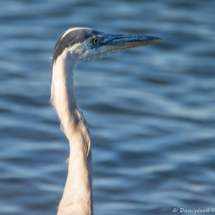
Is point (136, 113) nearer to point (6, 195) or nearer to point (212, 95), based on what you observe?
point (212, 95)

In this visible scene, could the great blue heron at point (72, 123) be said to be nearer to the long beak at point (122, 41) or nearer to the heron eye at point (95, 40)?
the heron eye at point (95, 40)

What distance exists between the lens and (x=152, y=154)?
241 inches

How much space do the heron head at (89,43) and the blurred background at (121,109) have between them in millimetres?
1921

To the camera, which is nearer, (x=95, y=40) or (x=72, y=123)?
(x=72, y=123)

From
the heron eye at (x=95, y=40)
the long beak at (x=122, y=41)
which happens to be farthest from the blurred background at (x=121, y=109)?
the heron eye at (x=95, y=40)

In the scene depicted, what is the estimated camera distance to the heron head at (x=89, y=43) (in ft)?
12.4

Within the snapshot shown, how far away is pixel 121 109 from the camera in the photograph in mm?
7039

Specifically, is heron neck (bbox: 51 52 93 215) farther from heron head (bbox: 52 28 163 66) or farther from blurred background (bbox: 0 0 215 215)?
blurred background (bbox: 0 0 215 215)

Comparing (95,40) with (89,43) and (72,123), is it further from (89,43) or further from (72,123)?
(72,123)

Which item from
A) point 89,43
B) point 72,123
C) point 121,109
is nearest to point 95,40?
point 89,43

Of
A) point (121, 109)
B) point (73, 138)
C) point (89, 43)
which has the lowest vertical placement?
point (73, 138)

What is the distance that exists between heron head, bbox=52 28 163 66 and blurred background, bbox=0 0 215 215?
1.92 m

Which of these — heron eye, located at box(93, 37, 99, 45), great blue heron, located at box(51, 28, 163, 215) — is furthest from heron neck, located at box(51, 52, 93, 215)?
heron eye, located at box(93, 37, 99, 45)

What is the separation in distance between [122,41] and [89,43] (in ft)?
1.47
